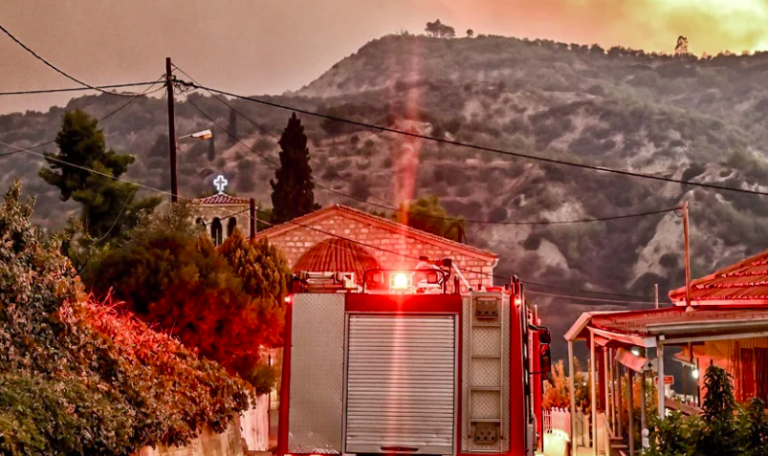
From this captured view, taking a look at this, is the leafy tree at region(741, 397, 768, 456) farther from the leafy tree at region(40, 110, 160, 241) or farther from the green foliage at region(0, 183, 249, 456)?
the leafy tree at region(40, 110, 160, 241)

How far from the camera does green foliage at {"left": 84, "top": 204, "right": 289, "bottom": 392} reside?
71.1 ft

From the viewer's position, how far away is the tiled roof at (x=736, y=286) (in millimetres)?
18484

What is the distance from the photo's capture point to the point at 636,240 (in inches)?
4604

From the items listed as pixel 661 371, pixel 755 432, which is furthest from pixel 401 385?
pixel 661 371

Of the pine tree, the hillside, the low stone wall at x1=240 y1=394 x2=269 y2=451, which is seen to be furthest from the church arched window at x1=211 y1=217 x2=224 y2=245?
the hillside

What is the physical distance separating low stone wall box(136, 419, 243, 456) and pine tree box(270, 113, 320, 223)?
182ft

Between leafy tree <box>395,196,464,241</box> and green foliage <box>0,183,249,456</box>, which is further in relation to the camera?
leafy tree <box>395,196,464,241</box>

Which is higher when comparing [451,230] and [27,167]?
[27,167]

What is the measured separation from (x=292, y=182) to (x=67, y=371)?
64.9 m

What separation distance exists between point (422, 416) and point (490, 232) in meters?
112

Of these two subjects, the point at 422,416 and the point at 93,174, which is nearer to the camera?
the point at 422,416

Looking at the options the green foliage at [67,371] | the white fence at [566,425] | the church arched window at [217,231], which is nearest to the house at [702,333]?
the white fence at [566,425]

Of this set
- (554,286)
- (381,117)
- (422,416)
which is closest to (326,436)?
(422,416)

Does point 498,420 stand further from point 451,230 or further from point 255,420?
point 451,230
